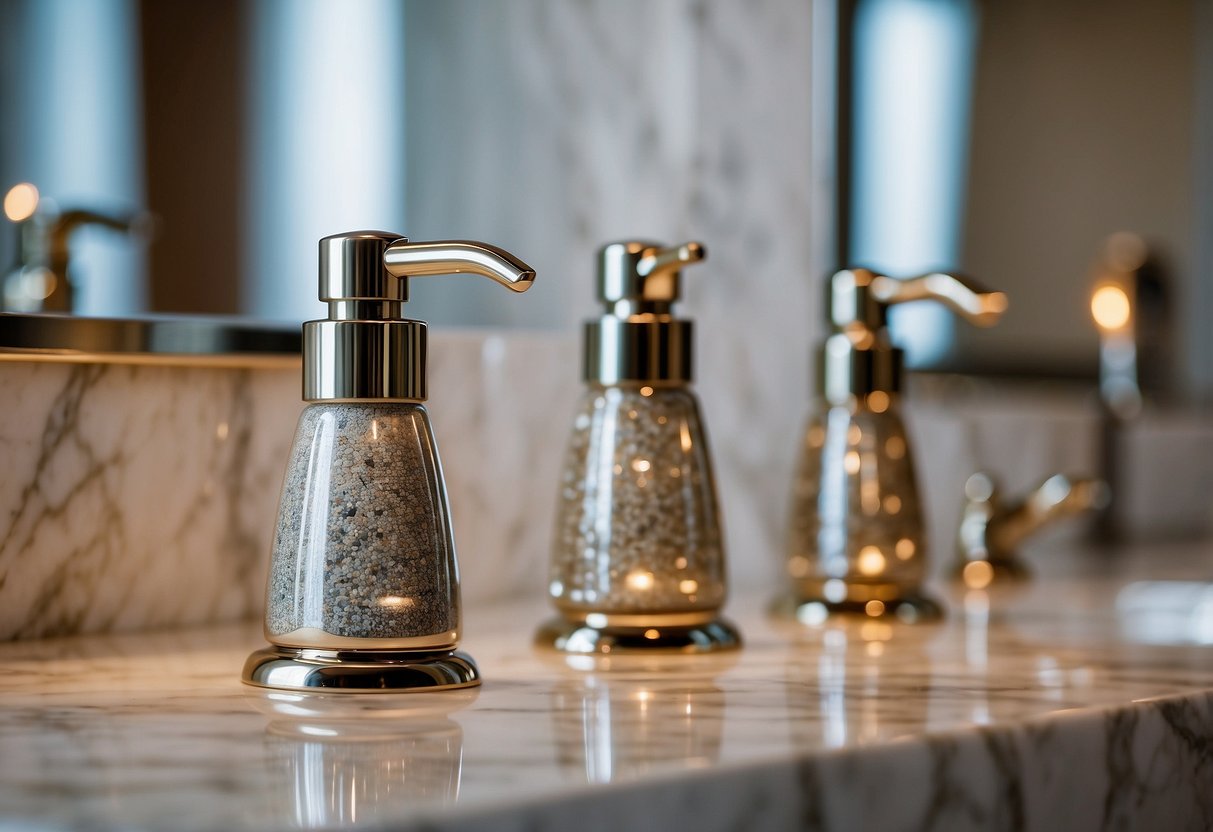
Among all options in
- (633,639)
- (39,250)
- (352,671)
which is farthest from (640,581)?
(39,250)

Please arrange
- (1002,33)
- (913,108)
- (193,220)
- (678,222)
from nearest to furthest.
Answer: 1. (193,220)
2. (678,222)
3. (913,108)
4. (1002,33)

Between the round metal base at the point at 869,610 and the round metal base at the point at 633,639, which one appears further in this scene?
the round metal base at the point at 869,610

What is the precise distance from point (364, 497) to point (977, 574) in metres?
0.64

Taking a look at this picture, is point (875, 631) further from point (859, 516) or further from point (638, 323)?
point (638, 323)

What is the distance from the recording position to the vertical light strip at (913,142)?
53.4 inches

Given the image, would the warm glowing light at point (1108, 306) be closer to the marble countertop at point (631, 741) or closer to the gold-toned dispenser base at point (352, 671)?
the marble countertop at point (631, 741)

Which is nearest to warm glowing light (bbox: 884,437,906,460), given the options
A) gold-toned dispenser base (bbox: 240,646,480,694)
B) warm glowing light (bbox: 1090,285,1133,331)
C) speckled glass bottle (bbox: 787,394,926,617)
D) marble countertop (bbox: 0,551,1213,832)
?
speckled glass bottle (bbox: 787,394,926,617)

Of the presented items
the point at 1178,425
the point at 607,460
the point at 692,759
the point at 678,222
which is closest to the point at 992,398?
the point at 1178,425

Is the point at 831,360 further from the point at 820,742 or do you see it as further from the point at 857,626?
the point at 820,742

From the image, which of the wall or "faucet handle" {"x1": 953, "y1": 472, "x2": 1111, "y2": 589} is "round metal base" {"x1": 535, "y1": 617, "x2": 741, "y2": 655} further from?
the wall

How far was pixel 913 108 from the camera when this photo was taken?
1.43 meters

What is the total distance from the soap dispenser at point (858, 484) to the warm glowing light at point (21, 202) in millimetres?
456

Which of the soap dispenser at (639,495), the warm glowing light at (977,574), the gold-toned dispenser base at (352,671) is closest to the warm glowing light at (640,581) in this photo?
the soap dispenser at (639,495)

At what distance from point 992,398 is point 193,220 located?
941mm
